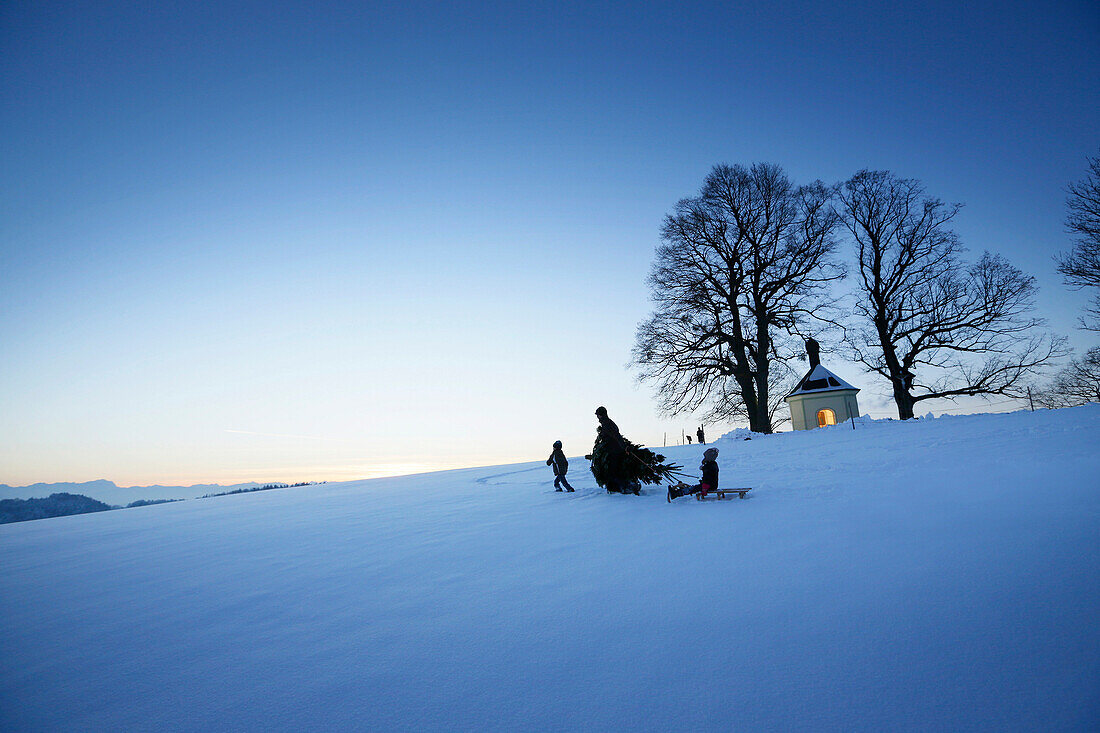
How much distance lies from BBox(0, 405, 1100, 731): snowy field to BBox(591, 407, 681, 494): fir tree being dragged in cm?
330

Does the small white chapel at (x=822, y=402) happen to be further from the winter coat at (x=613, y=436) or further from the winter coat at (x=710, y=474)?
the winter coat at (x=710, y=474)


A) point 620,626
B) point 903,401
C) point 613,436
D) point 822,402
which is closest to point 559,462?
point 613,436

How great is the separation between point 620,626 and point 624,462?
776 cm

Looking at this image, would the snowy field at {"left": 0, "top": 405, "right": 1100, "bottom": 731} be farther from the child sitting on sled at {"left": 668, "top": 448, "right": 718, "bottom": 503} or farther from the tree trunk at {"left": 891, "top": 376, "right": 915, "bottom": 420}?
the tree trunk at {"left": 891, "top": 376, "right": 915, "bottom": 420}

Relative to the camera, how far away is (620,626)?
3400 mm

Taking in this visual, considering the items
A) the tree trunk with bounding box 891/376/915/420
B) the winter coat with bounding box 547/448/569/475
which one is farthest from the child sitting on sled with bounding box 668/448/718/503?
the tree trunk with bounding box 891/376/915/420

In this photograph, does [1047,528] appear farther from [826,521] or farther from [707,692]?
[707,692]

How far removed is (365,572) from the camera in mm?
5621

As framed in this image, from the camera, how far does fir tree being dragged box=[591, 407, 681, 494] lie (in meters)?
11.0

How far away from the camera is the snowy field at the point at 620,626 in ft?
7.95

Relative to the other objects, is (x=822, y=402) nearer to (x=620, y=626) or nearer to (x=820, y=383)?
(x=820, y=383)

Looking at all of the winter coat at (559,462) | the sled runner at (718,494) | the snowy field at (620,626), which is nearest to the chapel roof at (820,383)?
the winter coat at (559,462)

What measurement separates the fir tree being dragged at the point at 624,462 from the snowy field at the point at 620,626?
10.8 ft

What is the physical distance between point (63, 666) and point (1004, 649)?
630 cm
